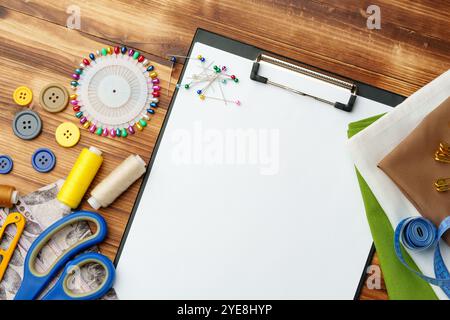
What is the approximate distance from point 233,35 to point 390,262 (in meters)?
0.48

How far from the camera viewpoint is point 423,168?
0.80m

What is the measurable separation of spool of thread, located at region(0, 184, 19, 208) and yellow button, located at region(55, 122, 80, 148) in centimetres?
11

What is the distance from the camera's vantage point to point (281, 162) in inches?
33.3

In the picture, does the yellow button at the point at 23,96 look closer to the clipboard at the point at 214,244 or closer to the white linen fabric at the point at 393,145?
the clipboard at the point at 214,244

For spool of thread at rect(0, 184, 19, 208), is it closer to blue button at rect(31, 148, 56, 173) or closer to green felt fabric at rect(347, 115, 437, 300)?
blue button at rect(31, 148, 56, 173)

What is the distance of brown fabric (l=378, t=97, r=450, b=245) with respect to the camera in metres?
0.80

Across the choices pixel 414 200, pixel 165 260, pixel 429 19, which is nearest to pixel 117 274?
pixel 165 260

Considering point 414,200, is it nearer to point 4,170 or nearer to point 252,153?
point 252,153

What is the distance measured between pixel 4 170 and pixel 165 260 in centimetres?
Result: 32

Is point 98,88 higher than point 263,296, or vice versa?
point 98,88

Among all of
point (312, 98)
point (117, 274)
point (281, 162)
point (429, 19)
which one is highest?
point (429, 19)

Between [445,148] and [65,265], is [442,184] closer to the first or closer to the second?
[445,148]

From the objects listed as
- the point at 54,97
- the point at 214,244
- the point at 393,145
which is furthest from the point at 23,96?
the point at 393,145

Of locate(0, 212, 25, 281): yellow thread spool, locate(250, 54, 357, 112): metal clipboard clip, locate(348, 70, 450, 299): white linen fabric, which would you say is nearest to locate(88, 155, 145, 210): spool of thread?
locate(0, 212, 25, 281): yellow thread spool
